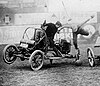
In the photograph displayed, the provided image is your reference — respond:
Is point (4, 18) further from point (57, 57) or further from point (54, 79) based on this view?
point (54, 79)

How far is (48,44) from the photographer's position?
4457 mm

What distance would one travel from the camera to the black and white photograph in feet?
11.3

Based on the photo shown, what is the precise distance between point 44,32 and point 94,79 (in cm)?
150

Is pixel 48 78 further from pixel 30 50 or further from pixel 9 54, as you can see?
pixel 9 54

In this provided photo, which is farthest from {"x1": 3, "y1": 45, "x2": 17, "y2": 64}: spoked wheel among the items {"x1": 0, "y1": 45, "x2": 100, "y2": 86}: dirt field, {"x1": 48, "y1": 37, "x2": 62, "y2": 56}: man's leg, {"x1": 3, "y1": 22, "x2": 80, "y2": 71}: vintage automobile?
{"x1": 48, "y1": 37, "x2": 62, "y2": 56}: man's leg

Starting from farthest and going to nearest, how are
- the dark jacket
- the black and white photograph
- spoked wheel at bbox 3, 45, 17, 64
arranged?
the dark jacket, spoked wheel at bbox 3, 45, 17, 64, the black and white photograph

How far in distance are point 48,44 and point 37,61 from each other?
0.56 metres

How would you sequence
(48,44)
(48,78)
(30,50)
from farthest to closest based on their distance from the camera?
(48,44) → (30,50) → (48,78)

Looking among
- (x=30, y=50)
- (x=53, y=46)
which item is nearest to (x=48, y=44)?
(x=53, y=46)

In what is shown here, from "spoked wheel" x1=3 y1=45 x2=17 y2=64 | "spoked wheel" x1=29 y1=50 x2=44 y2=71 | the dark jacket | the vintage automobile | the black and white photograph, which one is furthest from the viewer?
the dark jacket

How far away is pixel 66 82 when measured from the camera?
Answer: 3072mm

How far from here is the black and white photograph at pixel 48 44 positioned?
3449 mm

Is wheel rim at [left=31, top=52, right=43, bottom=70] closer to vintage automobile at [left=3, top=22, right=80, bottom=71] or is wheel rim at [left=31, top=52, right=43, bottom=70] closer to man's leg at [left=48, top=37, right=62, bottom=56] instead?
vintage automobile at [left=3, top=22, right=80, bottom=71]

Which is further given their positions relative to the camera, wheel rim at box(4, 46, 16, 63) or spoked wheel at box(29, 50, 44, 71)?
wheel rim at box(4, 46, 16, 63)
